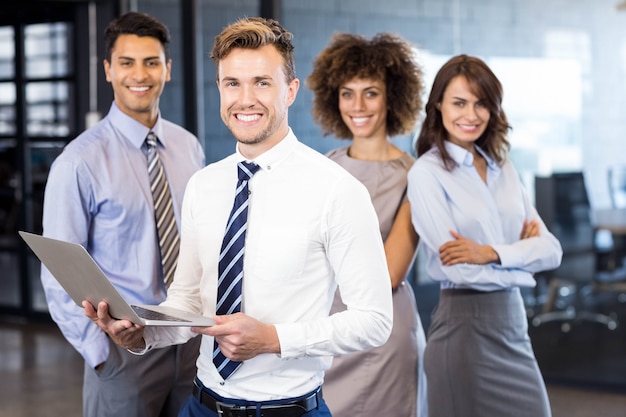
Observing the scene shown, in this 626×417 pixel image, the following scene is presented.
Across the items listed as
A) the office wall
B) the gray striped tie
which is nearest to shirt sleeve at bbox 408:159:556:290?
the gray striped tie

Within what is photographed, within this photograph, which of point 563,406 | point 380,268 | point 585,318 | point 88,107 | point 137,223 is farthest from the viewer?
point 88,107

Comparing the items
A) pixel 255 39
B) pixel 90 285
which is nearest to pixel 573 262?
pixel 255 39

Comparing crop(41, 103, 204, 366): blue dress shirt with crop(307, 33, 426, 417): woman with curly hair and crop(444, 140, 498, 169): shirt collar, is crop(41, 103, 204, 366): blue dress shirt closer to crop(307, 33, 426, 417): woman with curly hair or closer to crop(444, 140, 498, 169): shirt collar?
crop(307, 33, 426, 417): woman with curly hair

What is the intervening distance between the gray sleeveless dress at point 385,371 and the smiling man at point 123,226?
480 mm

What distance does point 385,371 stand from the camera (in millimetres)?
3041

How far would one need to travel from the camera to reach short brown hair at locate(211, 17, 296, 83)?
203cm

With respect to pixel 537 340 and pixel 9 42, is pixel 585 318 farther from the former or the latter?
pixel 9 42

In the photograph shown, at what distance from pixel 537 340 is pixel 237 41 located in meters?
3.88

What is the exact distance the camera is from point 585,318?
531 cm

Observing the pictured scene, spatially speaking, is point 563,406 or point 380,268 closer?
point 380,268

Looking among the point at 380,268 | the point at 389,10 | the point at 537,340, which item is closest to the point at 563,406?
the point at 537,340

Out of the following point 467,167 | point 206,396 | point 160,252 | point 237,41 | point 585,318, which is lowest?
point 585,318

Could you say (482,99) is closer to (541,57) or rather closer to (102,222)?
(102,222)

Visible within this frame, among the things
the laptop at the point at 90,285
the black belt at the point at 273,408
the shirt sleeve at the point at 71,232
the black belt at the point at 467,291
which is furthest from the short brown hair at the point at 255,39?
the black belt at the point at 467,291
